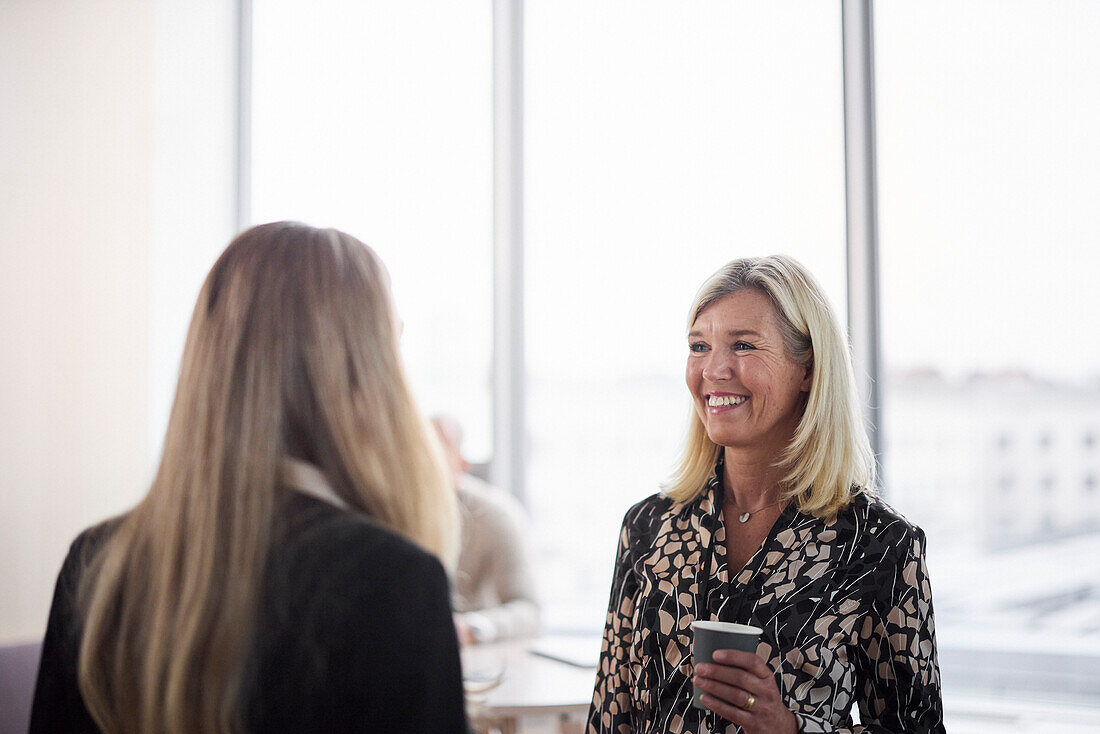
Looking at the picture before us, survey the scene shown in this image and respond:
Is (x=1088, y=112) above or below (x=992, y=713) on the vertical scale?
above

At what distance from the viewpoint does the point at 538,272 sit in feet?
13.3

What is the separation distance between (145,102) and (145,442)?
4.63 ft

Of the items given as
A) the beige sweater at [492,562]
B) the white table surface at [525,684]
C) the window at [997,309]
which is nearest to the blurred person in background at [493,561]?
the beige sweater at [492,562]

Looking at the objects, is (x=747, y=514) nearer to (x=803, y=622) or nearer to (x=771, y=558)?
(x=771, y=558)

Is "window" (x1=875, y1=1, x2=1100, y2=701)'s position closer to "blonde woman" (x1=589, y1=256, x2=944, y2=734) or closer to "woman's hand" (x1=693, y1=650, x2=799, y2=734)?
"blonde woman" (x1=589, y1=256, x2=944, y2=734)

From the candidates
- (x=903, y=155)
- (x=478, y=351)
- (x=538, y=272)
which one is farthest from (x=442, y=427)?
(x=903, y=155)

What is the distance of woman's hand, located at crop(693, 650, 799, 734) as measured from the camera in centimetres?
136

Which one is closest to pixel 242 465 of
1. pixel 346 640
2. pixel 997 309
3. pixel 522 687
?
pixel 346 640

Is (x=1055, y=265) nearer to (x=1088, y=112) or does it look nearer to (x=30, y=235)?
(x=1088, y=112)

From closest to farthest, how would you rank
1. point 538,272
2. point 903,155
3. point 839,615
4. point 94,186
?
point 839,615 < point 903,155 < point 94,186 < point 538,272

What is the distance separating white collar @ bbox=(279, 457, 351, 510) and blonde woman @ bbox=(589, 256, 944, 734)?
0.68 m

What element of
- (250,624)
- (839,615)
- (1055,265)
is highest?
(1055,265)

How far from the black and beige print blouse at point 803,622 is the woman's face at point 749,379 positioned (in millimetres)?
150

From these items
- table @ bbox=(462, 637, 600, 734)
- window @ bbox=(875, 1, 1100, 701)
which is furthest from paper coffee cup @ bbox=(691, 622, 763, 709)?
window @ bbox=(875, 1, 1100, 701)
